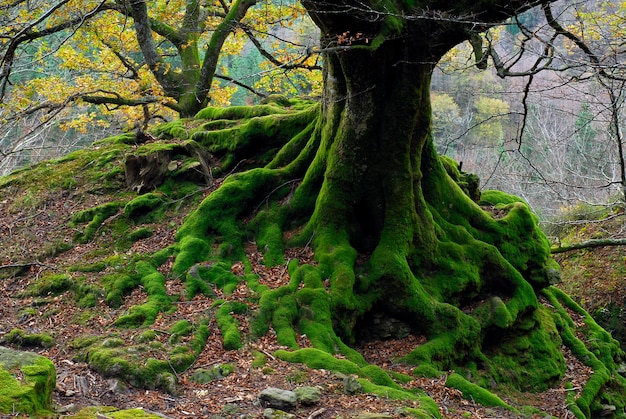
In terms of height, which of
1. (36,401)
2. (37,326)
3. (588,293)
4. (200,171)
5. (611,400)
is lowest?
(611,400)

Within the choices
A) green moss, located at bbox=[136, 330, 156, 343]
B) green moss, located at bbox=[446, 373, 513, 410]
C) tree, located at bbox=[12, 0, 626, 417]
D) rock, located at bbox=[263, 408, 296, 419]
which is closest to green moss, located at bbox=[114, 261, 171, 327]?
tree, located at bbox=[12, 0, 626, 417]

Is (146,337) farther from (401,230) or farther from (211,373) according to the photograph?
(401,230)

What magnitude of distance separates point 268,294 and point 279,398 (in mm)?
2337

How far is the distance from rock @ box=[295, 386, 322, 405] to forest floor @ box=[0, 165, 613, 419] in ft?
0.19

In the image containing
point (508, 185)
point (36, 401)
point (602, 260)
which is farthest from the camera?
point (508, 185)

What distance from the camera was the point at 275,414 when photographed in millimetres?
4824

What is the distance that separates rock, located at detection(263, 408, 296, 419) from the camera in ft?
15.7

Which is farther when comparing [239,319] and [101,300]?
[101,300]

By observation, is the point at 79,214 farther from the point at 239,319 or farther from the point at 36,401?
the point at 36,401

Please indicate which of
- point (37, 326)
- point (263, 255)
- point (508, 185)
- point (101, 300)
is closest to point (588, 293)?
point (263, 255)

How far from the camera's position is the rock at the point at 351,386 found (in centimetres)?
561

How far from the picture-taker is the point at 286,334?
6.75m

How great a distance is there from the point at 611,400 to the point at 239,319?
6.52 m

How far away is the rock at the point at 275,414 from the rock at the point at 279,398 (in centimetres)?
14
